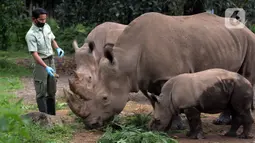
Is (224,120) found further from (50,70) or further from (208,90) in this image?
(50,70)

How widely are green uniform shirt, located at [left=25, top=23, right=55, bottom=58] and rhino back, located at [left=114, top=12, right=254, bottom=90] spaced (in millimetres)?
1220

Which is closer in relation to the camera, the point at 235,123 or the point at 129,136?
the point at 129,136

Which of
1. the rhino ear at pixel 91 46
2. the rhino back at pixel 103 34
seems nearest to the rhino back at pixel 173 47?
the rhino ear at pixel 91 46

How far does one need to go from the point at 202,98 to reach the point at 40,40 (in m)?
2.66

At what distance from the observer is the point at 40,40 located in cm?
694

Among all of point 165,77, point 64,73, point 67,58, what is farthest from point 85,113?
point 67,58

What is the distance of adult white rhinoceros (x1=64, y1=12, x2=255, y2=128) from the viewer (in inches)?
244

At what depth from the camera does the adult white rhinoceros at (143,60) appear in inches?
244

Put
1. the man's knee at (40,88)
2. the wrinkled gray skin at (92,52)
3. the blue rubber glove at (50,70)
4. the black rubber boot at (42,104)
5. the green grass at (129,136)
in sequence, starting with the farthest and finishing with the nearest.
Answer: the wrinkled gray skin at (92,52), the black rubber boot at (42,104), the man's knee at (40,88), the blue rubber glove at (50,70), the green grass at (129,136)

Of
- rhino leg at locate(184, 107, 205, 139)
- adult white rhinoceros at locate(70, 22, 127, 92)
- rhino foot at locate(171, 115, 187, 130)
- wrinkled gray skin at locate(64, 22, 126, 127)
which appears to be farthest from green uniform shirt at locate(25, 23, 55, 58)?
rhino leg at locate(184, 107, 205, 139)

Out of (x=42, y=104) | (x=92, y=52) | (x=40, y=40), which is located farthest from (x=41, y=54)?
(x=92, y=52)

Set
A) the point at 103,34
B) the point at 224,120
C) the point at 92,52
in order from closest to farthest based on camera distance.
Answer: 1. the point at 224,120
2. the point at 92,52
3. the point at 103,34

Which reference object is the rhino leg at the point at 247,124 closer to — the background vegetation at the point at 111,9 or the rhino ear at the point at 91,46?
the rhino ear at the point at 91,46

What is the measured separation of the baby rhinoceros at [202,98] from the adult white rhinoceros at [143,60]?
17.7 inches
